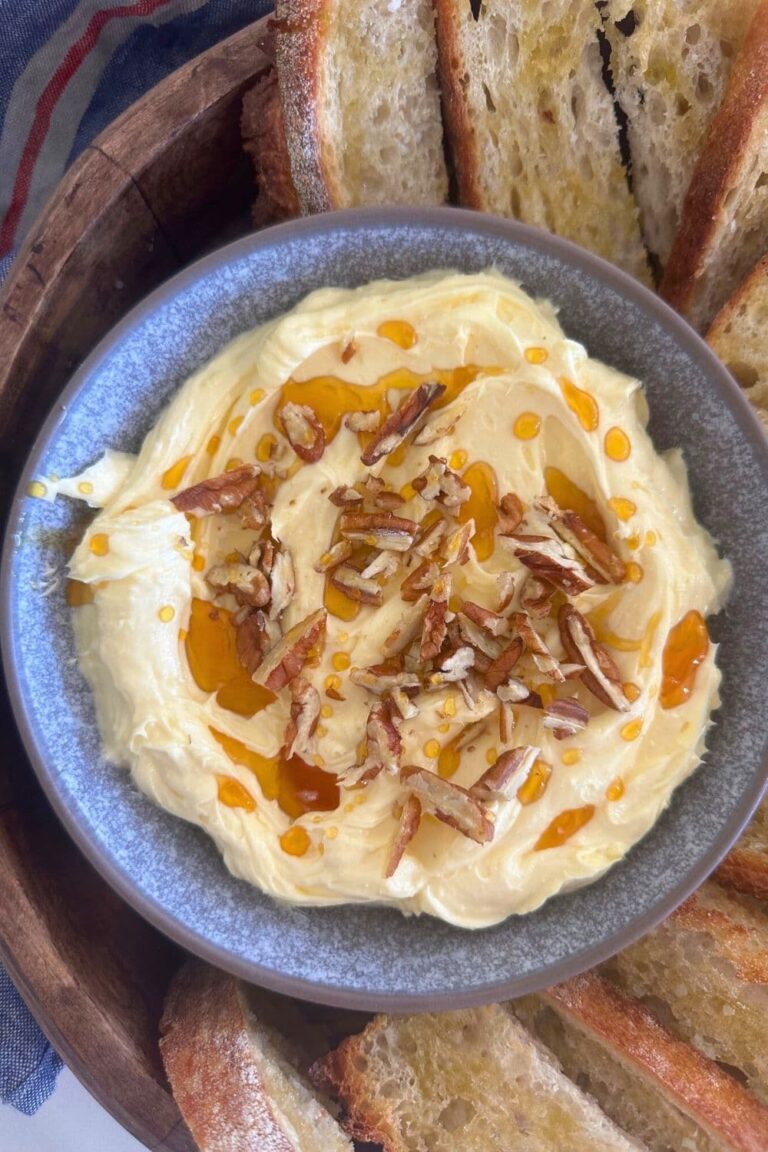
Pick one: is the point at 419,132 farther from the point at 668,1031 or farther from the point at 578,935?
the point at 668,1031

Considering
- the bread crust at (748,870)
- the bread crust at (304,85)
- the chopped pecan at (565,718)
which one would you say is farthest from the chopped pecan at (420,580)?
the bread crust at (748,870)

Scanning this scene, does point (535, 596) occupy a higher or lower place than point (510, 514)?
lower

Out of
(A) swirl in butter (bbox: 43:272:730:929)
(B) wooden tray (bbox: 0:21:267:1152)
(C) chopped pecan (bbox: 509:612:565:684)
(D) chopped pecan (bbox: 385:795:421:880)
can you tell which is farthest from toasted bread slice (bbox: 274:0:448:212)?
(D) chopped pecan (bbox: 385:795:421:880)

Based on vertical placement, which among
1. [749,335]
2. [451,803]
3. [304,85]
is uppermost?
[304,85]

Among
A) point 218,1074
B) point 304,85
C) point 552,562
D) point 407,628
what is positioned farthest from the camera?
point 218,1074

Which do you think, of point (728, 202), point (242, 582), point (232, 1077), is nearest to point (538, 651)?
point (242, 582)

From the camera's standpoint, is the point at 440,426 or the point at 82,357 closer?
the point at 440,426

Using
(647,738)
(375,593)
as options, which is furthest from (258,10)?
(647,738)

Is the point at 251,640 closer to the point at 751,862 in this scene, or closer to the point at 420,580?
the point at 420,580

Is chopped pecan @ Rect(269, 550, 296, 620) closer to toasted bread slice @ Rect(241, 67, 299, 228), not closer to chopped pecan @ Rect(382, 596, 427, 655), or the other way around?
chopped pecan @ Rect(382, 596, 427, 655)
